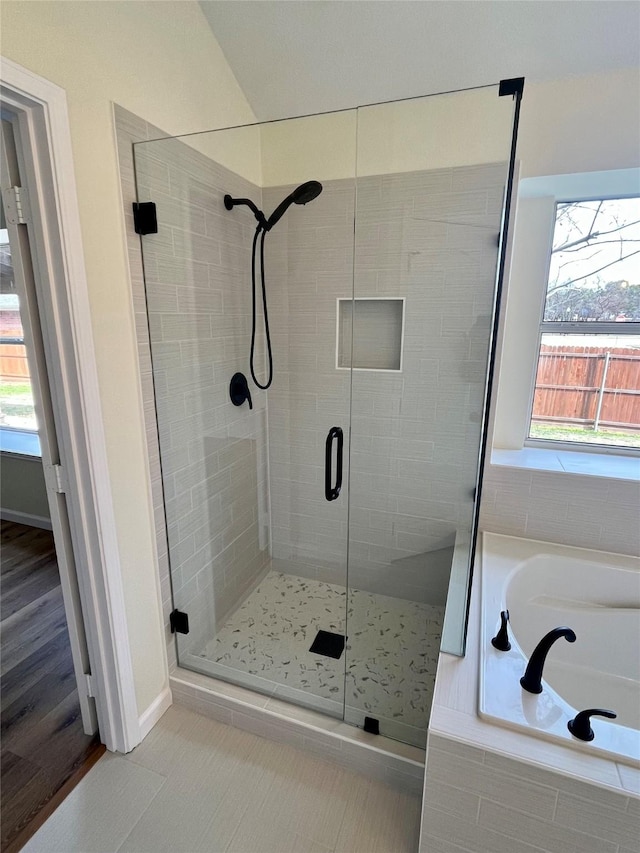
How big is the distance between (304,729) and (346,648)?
446mm

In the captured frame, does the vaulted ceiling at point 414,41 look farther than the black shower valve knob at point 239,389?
No

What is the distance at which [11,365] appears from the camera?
3168mm

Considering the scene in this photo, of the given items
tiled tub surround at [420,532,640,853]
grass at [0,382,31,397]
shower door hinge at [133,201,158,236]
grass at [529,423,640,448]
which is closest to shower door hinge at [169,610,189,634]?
tiled tub surround at [420,532,640,853]

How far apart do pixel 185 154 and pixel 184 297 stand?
52 cm

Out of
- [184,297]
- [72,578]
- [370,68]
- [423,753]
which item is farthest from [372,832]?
[370,68]

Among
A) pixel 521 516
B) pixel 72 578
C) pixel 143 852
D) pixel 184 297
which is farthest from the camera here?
pixel 521 516

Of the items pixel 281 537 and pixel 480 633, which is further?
pixel 281 537

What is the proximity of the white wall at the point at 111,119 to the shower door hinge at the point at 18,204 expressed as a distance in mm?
134

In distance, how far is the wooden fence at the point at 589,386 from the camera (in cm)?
206

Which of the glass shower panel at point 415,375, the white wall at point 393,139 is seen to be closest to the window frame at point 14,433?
the white wall at point 393,139

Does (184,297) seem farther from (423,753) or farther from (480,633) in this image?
(423,753)

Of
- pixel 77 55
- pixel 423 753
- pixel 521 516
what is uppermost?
pixel 77 55

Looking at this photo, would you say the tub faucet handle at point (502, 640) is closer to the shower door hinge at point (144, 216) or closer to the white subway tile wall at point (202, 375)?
the white subway tile wall at point (202, 375)

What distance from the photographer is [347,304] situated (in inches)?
81.0
